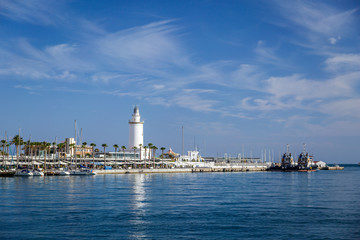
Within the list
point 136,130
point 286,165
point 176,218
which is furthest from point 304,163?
point 176,218

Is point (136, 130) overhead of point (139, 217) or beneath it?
overhead

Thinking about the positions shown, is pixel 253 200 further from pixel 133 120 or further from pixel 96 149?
pixel 96 149

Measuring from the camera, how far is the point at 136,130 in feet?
527

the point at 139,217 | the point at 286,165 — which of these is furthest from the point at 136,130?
the point at 139,217

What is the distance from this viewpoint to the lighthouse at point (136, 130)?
525ft

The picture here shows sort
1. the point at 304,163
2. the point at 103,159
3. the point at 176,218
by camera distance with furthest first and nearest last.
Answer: the point at 304,163
the point at 103,159
the point at 176,218

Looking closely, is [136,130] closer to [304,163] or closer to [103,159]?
[103,159]

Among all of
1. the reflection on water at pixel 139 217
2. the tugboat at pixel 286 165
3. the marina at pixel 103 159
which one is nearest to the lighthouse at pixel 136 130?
the marina at pixel 103 159

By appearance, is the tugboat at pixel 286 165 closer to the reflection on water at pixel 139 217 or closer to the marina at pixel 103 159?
the marina at pixel 103 159

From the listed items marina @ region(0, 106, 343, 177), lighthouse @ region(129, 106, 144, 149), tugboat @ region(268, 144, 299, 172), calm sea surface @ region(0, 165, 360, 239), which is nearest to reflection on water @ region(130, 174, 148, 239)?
calm sea surface @ region(0, 165, 360, 239)

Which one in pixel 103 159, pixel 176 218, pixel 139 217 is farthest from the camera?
pixel 103 159

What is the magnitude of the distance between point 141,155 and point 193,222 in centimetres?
13184

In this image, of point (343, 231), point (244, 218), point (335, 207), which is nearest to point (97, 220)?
point (244, 218)

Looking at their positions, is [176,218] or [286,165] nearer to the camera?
[176,218]
